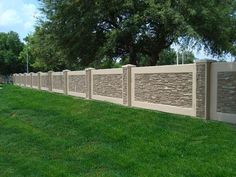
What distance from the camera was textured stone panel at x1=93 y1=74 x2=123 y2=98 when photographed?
66.6ft

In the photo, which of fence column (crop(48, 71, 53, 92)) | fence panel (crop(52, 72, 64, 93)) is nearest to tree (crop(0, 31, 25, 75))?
fence column (crop(48, 71, 53, 92))

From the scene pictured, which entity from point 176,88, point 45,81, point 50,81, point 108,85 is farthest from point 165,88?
point 45,81

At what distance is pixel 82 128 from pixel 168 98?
Result: 11.3 ft

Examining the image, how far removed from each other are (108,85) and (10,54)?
274 feet

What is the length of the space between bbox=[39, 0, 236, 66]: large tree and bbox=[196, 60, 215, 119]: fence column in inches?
520

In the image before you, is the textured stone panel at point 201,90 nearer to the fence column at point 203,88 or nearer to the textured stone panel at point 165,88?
the fence column at point 203,88

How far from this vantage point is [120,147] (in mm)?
10555

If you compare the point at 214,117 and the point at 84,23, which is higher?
the point at 84,23

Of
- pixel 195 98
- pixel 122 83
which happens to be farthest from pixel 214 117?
pixel 122 83

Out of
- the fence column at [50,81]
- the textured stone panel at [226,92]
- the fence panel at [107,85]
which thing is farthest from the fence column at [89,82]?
the textured stone panel at [226,92]

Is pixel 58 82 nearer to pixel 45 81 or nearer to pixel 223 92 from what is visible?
pixel 45 81

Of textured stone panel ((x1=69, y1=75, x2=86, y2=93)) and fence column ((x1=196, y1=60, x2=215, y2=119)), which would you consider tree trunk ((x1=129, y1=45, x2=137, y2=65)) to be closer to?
textured stone panel ((x1=69, y1=75, x2=86, y2=93))

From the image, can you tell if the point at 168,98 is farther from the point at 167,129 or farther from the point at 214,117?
the point at 167,129

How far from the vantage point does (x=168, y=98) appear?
15625 millimetres
